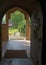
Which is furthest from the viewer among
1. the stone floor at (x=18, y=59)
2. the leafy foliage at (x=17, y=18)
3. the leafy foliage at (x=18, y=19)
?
the leafy foliage at (x=17, y=18)

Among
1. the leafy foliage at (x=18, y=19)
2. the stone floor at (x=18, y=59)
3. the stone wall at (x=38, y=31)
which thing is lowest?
the stone floor at (x=18, y=59)

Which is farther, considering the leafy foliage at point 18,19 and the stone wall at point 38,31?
the leafy foliage at point 18,19

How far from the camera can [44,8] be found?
386 centimetres

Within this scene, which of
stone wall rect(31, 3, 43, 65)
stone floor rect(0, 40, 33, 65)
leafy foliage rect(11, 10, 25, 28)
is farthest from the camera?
leafy foliage rect(11, 10, 25, 28)

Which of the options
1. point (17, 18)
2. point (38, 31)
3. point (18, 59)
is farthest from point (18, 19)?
point (38, 31)

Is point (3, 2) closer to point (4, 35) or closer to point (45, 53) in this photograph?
point (45, 53)

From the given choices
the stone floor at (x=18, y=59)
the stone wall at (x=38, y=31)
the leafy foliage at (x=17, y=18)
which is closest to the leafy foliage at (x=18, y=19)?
the leafy foliage at (x=17, y=18)

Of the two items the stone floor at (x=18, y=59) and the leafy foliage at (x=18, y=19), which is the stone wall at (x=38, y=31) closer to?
the stone floor at (x=18, y=59)

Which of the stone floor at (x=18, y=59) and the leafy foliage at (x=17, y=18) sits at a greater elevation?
the leafy foliage at (x=17, y=18)

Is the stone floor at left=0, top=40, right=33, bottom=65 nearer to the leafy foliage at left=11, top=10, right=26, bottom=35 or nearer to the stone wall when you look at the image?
the stone wall

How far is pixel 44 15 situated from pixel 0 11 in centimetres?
258

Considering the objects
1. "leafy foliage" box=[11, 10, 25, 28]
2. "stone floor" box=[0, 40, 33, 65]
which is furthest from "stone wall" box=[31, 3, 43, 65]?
"leafy foliage" box=[11, 10, 25, 28]

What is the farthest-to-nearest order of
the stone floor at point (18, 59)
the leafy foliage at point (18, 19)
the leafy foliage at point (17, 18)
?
the leafy foliage at point (17, 18) < the leafy foliage at point (18, 19) < the stone floor at point (18, 59)

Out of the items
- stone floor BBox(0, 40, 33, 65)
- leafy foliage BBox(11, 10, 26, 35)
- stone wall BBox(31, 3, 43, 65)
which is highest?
leafy foliage BBox(11, 10, 26, 35)
